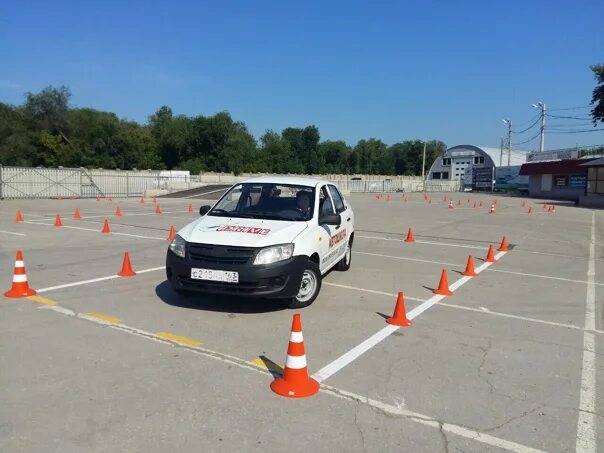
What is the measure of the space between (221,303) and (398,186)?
70.1m

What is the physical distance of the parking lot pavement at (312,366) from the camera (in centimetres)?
338

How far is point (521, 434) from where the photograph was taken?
3473 mm

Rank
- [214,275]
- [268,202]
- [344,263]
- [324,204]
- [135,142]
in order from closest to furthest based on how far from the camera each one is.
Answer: [214,275]
[268,202]
[324,204]
[344,263]
[135,142]

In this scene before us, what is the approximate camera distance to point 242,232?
6.10 m

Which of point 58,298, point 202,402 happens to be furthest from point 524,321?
point 58,298

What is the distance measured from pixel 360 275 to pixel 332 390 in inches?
197

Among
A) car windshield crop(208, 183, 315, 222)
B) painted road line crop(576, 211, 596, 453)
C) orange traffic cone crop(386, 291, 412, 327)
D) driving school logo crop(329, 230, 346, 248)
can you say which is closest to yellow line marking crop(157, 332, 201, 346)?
car windshield crop(208, 183, 315, 222)

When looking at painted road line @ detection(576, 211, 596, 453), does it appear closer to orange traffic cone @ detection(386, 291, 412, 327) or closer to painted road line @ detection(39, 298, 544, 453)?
painted road line @ detection(39, 298, 544, 453)

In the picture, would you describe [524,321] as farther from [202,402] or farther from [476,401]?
[202,402]

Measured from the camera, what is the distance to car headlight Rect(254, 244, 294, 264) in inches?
226

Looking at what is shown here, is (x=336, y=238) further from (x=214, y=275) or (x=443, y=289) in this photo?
(x=214, y=275)

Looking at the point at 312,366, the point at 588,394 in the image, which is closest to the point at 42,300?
the point at 312,366

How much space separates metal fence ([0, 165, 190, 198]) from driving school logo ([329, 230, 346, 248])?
29.5m

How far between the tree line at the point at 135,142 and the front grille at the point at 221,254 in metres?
62.0
